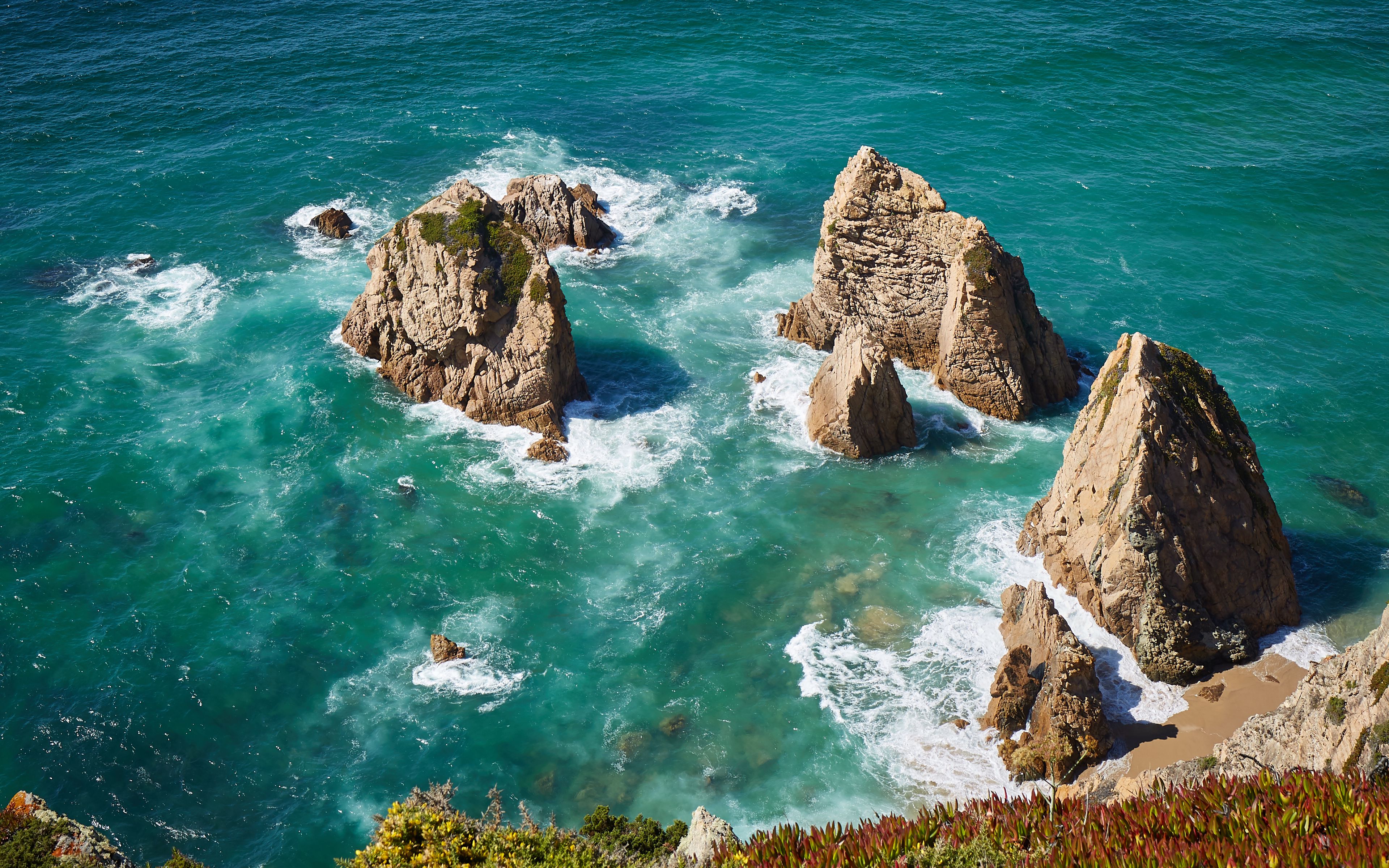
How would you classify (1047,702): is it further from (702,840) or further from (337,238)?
(337,238)

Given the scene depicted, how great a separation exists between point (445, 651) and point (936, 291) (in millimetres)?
31818

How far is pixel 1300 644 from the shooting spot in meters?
37.4

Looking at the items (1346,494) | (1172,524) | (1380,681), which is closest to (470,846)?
(1380,681)

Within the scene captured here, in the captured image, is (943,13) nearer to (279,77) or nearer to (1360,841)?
(279,77)

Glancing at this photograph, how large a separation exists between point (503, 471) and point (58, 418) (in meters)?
24.4

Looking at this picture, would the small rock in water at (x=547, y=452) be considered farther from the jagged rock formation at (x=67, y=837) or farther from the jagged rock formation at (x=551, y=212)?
the jagged rock formation at (x=67, y=837)

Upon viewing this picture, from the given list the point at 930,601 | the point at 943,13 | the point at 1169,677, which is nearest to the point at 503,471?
the point at 930,601

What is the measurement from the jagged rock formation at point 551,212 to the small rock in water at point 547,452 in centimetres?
2217

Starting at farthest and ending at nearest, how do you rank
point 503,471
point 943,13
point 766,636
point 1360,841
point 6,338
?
point 943,13
point 6,338
point 503,471
point 766,636
point 1360,841

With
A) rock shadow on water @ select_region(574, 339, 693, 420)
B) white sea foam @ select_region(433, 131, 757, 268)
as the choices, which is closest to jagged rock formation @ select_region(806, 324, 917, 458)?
rock shadow on water @ select_region(574, 339, 693, 420)

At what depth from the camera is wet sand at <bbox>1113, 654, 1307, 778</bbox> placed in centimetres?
3338

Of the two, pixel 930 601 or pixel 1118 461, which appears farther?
pixel 930 601

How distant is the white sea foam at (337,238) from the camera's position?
66625 mm

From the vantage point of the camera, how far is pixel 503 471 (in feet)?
161
